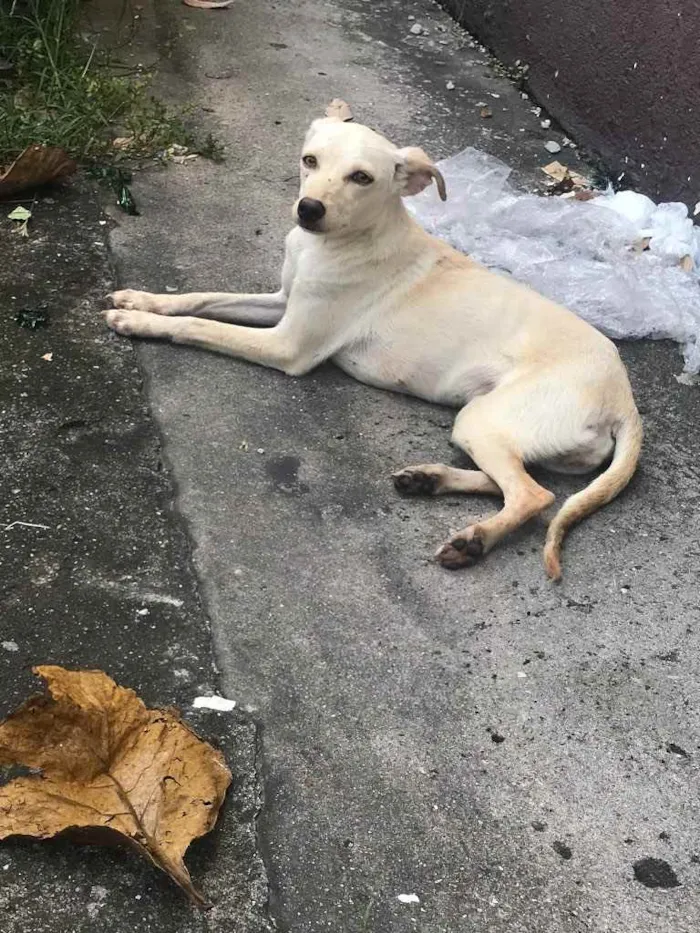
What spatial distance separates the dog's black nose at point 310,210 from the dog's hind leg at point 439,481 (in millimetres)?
927

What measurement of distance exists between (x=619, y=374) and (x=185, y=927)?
7.86 ft

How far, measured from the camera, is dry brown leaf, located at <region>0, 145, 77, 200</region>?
454 centimetres

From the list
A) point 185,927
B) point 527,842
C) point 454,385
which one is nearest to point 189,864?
point 185,927

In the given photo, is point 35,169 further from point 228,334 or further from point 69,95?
point 228,334

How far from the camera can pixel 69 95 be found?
5.22 metres

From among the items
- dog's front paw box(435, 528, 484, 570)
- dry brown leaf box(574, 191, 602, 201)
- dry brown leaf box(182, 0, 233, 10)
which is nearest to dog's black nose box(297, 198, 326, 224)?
dog's front paw box(435, 528, 484, 570)

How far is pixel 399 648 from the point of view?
2953 mm

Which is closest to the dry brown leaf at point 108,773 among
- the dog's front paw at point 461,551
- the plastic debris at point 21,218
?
the dog's front paw at point 461,551

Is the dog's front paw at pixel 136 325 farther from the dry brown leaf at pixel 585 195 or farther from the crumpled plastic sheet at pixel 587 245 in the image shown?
the dry brown leaf at pixel 585 195

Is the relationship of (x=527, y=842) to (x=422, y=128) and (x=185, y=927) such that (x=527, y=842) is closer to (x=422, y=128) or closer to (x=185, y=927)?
(x=185, y=927)

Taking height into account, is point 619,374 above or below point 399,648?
above

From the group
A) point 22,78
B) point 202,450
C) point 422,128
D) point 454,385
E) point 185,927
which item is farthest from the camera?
point 422,128

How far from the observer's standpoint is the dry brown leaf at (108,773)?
7.36 ft

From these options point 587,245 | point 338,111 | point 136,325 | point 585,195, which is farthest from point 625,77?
point 136,325
